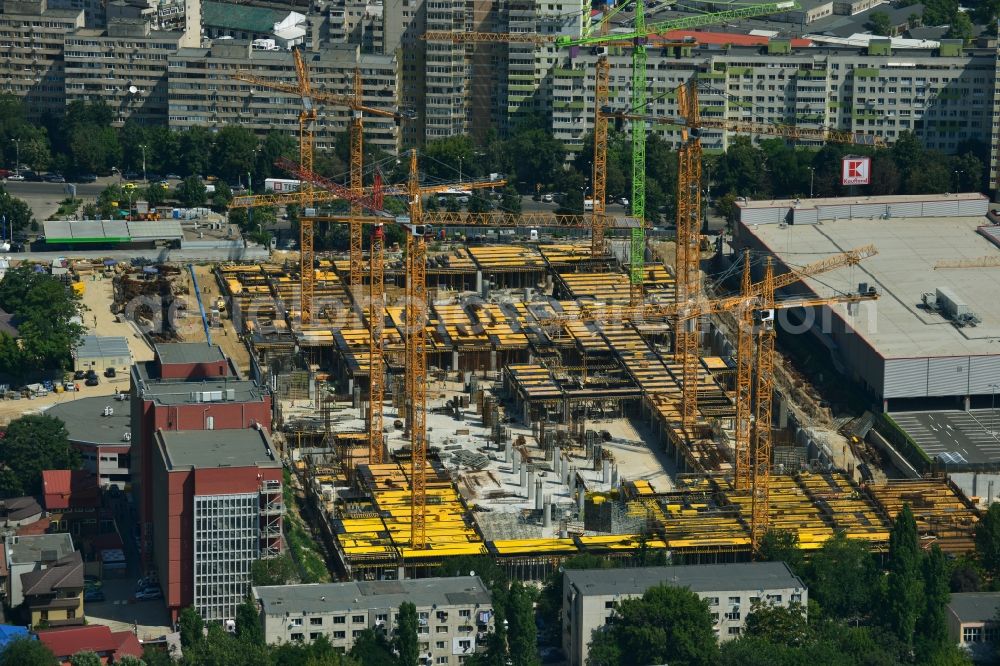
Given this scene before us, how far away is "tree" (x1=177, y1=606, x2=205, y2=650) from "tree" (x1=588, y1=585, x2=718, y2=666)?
10574 millimetres

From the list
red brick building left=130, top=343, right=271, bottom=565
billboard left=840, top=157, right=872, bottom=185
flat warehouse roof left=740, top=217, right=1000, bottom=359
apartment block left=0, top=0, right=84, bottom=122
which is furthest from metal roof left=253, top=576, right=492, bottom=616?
apartment block left=0, top=0, right=84, bottom=122

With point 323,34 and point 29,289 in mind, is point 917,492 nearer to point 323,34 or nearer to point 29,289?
point 29,289

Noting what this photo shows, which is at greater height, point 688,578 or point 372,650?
point 688,578

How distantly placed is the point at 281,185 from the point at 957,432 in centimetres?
3553

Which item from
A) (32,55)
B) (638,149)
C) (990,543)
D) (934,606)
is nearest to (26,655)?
(934,606)

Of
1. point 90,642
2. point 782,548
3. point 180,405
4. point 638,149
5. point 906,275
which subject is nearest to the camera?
point 90,642

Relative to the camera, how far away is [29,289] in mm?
108500

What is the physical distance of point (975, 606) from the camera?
3174 inches

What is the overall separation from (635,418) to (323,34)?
165ft

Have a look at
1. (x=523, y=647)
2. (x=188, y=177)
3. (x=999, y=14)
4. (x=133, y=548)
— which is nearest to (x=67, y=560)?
→ (x=133, y=548)

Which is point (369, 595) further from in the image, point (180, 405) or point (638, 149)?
point (638, 149)

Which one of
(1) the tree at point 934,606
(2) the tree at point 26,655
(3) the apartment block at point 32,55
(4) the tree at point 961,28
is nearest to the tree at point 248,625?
(2) the tree at point 26,655

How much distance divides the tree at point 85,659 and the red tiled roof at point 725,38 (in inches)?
2685

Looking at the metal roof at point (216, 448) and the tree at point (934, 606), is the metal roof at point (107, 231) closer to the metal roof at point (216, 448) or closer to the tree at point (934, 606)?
the metal roof at point (216, 448)
